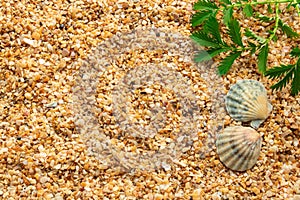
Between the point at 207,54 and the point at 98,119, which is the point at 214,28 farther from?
the point at 98,119

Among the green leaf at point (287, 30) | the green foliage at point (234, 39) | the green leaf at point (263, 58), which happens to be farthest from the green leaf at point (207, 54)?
the green leaf at point (287, 30)

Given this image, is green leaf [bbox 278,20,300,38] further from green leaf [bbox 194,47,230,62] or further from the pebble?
green leaf [bbox 194,47,230,62]

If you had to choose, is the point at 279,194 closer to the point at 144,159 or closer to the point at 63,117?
the point at 144,159

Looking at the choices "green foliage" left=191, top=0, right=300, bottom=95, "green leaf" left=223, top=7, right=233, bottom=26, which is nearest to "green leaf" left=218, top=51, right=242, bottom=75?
"green foliage" left=191, top=0, right=300, bottom=95

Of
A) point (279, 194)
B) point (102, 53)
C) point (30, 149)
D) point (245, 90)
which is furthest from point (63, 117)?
point (279, 194)

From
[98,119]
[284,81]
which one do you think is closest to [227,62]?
[284,81]

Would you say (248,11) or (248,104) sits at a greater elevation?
(248,11)

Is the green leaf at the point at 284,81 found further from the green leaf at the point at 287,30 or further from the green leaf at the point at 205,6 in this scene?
the green leaf at the point at 205,6
